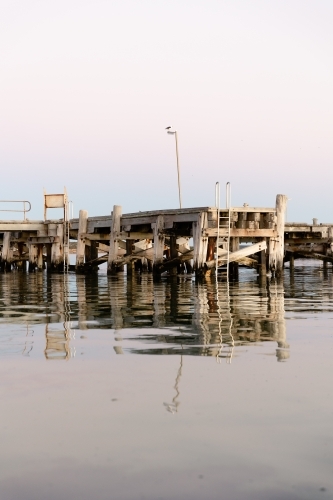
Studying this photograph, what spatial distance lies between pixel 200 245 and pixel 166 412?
19234 millimetres

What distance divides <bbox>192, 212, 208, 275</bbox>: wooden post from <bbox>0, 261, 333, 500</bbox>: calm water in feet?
45.5

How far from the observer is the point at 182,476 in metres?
3.83

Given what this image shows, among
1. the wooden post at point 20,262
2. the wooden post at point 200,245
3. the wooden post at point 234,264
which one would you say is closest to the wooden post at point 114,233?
the wooden post at point 234,264

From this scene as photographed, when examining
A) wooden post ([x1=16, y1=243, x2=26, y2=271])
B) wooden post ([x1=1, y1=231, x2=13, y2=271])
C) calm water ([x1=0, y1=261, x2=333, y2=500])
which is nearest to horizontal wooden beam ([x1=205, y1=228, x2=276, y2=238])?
calm water ([x1=0, y1=261, x2=333, y2=500])

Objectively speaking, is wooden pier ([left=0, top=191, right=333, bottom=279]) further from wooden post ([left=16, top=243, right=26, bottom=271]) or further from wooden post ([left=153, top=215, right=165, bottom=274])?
wooden post ([left=16, top=243, right=26, bottom=271])

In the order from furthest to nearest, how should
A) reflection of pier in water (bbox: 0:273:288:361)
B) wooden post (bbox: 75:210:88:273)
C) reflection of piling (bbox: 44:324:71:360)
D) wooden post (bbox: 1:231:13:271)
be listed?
wooden post (bbox: 1:231:13:271), wooden post (bbox: 75:210:88:273), reflection of pier in water (bbox: 0:273:288:361), reflection of piling (bbox: 44:324:71:360)

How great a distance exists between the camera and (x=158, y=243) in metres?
26.5

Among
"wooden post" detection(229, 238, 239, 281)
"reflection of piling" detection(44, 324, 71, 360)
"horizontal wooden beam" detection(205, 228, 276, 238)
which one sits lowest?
"reflection of piling" detection(44, 324, 71, 360)

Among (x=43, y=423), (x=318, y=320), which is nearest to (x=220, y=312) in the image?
(x=318, y=320)

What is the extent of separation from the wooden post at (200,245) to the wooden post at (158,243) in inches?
92.9

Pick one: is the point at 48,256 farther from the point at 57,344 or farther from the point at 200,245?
the point at 57,344

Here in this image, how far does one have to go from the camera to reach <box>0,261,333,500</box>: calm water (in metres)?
3.78

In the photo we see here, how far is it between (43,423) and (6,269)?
35.5 metres

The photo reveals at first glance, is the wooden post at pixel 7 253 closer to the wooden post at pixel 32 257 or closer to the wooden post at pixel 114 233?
the wooden post at pixel 32 257
